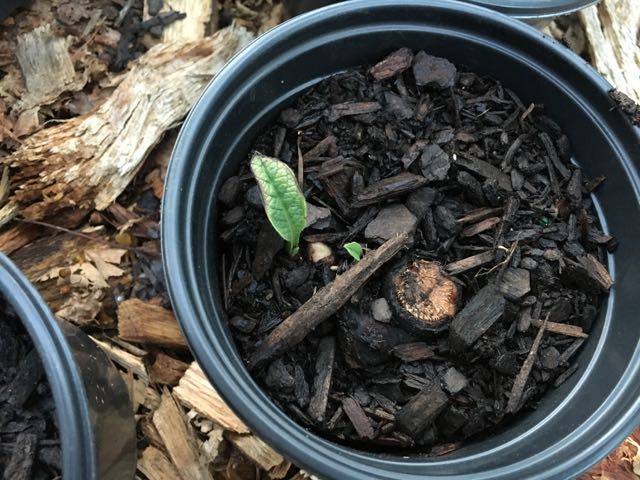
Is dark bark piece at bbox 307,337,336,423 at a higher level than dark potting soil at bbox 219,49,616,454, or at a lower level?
lower

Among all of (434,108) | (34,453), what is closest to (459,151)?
(434,108)

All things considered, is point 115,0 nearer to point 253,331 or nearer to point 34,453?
point 253,331

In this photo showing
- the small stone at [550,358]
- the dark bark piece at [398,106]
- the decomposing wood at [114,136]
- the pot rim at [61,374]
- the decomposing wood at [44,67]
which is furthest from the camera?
the decomposing wood at [44,67]

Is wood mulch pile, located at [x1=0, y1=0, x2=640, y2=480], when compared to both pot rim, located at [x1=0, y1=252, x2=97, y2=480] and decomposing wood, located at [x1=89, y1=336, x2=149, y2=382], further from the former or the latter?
pot rim, located at [x1=0, y1=252, x2=97, y2=480]

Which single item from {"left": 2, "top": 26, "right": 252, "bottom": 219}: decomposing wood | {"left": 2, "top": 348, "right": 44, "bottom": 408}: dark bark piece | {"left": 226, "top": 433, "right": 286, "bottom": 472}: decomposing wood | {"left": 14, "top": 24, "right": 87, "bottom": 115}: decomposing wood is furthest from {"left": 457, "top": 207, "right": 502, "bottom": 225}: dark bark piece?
{"left": 14, "top": 24, "right": 87, "bottom": 115}: decomposing wood

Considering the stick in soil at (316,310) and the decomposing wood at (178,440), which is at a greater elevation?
the stick in soil at (316,310)

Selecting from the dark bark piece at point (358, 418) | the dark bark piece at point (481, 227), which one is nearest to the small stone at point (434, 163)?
the dark bark piece at point (481, 227)

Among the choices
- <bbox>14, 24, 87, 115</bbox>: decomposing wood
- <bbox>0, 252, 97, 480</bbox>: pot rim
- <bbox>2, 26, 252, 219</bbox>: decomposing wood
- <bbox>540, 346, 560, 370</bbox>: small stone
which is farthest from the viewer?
<bbox>14, 24, 87, 115</bbox>: decomposing wood

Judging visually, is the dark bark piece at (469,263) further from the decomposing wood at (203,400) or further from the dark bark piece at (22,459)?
the dark bark piece at (22,459)
